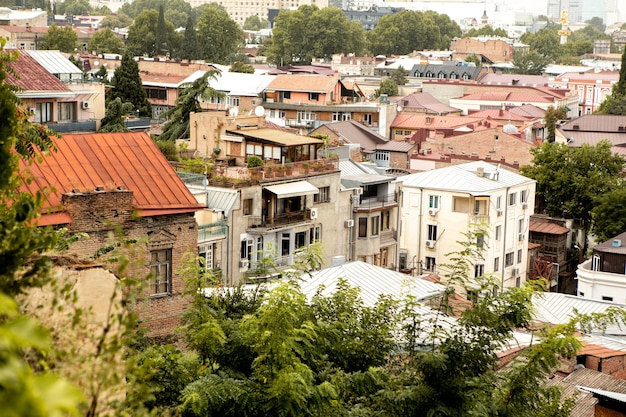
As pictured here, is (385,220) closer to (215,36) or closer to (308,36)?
(215,36)

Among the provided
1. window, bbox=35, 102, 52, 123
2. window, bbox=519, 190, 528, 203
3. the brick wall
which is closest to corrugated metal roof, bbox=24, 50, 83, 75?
window, bbox=35, 102, 52, 123

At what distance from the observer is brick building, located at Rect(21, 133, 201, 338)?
18234 millimetres

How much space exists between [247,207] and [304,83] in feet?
143

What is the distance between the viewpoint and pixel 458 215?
38.8m

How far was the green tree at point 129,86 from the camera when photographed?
207 ft

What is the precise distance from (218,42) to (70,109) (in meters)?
83.3

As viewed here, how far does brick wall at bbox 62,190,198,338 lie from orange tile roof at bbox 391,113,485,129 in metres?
51.4

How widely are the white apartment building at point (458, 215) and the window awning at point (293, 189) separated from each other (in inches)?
356

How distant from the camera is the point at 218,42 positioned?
121m

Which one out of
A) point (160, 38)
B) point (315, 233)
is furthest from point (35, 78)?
point (160, 38)

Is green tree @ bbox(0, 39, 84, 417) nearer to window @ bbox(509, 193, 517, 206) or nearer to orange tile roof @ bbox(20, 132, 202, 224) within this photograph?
orange tile roof @ bbox(20, 132, 202, 224)

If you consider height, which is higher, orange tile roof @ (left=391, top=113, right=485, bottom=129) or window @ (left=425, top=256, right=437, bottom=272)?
orange tile roof @ (left=391, top=113, right=485, bottom=129)

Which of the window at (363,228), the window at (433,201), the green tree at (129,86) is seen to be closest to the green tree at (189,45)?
the green tree at (129,86)

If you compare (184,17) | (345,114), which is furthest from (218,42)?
(184,17)
